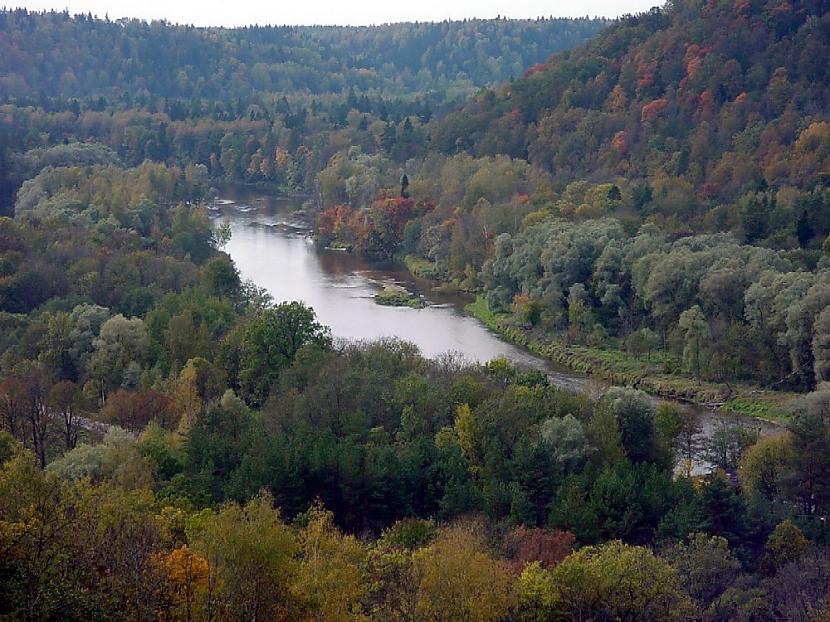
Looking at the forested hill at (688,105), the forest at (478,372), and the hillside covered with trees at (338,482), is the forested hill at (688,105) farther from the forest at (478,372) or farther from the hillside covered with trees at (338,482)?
the hillside covered with trees at (338,482)

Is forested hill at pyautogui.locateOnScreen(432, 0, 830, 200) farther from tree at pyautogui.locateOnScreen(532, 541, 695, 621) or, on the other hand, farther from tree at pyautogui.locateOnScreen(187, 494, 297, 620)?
tree at pyautogui.locateOnScreen(187, 494, 297, 620)

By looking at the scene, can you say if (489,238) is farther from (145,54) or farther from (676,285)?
(145,54)

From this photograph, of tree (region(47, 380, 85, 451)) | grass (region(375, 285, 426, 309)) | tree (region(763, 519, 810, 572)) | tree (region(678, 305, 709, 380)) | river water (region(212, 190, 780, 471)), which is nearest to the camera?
tree (region(763, 519, 810, 572))

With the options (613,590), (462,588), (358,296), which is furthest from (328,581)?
(358,296)

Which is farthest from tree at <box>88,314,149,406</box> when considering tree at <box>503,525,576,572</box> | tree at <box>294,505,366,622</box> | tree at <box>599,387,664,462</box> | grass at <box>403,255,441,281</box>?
grass at <box>403,255,441,281</box>

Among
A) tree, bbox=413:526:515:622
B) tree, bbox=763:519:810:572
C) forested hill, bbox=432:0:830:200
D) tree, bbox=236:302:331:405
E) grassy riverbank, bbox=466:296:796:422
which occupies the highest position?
forested hill, bbox=432:0:830:200

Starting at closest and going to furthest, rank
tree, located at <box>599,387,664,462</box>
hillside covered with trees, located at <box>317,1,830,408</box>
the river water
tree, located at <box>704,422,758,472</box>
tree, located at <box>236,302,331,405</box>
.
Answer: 1. tree, located at <box>599,387,664,462</box>
2. tree, located at <box>704,422,758,472</box>
3. tree, located at <box>236,302,331,405</box>
4. hillside covered with trees, located at <box>317,1,830,408</box>
5. the river water

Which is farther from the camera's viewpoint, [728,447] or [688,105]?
[688,105]

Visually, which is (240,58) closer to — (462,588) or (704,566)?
(704,566)
